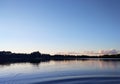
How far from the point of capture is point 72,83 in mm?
25375

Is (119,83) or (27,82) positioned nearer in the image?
(119,83)

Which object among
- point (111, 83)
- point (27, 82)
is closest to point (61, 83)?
point (27, 82)

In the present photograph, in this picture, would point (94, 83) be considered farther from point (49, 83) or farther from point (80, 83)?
point (49, 83)

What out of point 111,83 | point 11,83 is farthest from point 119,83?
point 11,83

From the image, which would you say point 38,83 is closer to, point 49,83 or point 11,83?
point 49,83

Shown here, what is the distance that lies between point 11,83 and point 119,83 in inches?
545

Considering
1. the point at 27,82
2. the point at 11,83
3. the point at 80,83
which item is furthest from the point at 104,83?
the point at 11,83

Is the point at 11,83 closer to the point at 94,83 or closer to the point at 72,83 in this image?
the point at 72,83

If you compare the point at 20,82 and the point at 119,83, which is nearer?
the point at 119,83

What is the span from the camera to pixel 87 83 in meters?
25.2

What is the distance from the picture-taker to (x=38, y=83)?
25.8m

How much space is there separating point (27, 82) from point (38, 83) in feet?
5.31

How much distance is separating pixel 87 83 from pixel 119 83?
13.2 feet

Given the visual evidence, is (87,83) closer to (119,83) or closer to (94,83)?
(94,83)
